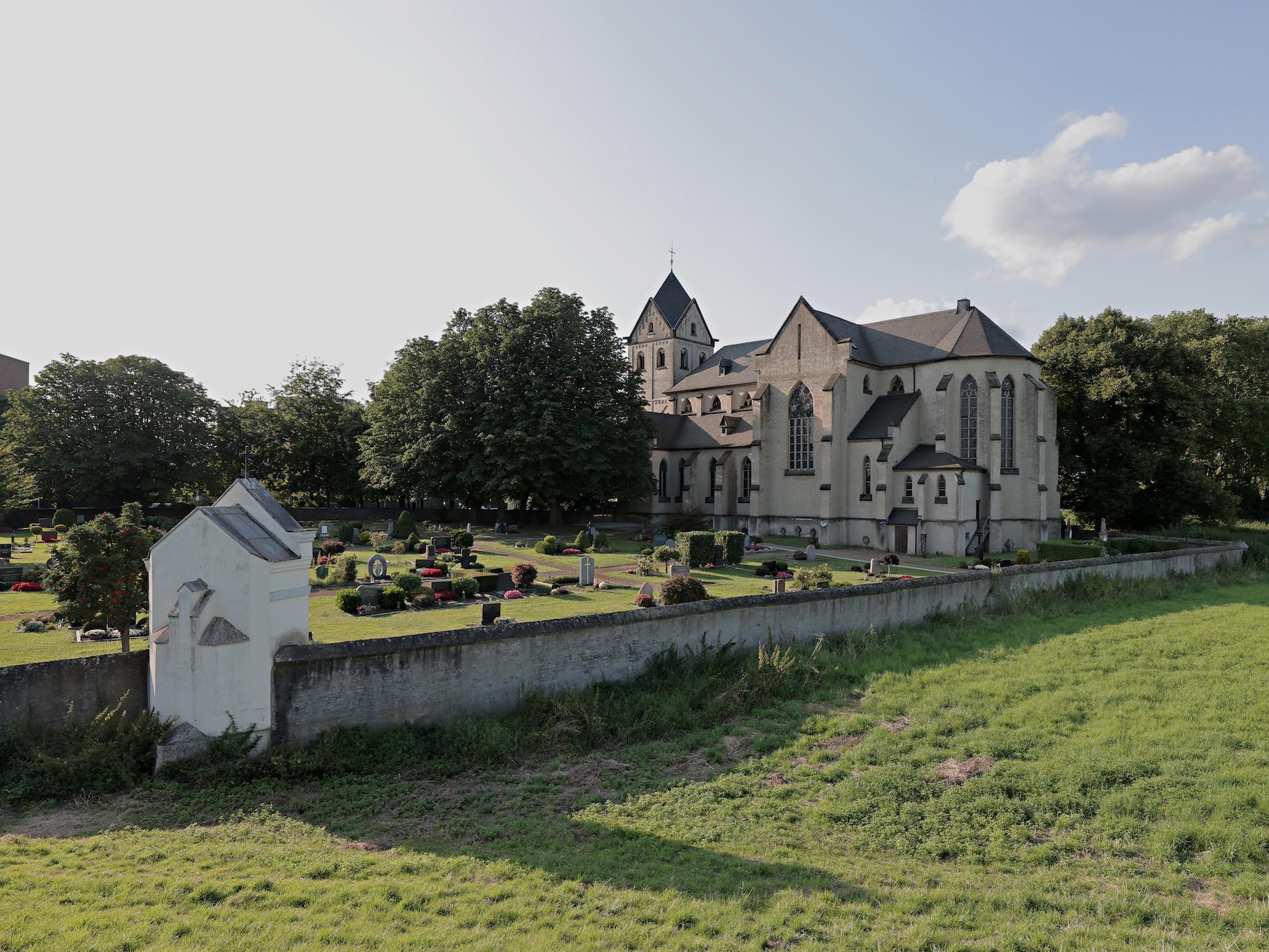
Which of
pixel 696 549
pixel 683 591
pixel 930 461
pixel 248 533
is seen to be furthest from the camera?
pixel 930 461

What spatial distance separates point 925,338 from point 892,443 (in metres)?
7.58

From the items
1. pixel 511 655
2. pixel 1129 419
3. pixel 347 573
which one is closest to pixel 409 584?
pixel 347 573

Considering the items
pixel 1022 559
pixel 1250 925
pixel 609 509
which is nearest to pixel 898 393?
pixel 1022 559

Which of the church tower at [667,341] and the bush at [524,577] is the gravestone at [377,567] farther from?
the church tower at [667,341]

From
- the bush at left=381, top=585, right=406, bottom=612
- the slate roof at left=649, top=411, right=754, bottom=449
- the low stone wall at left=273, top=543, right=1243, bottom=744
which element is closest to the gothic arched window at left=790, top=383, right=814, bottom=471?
the slate roof at left=649, top=411, right=754, bottom=449

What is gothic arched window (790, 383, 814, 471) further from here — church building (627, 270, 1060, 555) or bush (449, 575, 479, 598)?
bush (449, 575, 479, 598)

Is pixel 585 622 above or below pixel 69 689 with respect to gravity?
above

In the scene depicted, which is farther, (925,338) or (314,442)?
(314,442)

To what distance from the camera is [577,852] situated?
8211 mm

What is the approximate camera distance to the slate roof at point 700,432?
52281 mm

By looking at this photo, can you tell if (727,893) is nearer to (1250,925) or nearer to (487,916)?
(487,916)

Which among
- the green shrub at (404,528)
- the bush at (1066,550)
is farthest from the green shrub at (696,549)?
the green shrub at (404,528)

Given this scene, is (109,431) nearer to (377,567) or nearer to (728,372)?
(377,567)

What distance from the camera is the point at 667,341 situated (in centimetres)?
6831
